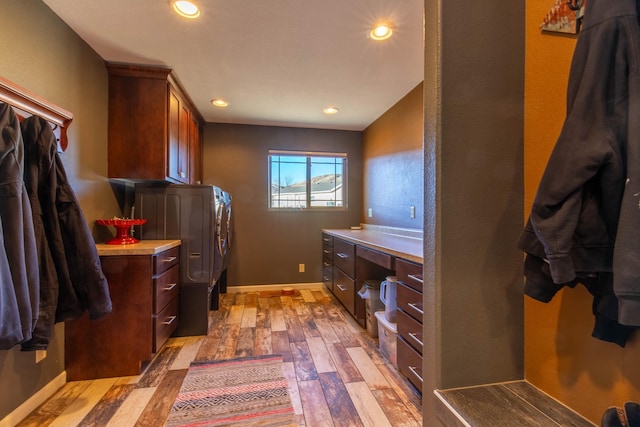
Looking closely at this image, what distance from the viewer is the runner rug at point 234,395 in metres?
1.49

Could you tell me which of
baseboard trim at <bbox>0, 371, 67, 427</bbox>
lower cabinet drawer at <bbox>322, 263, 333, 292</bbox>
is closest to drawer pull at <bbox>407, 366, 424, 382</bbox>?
lower cabinet drawer at <bbox>322, 263, 333, 292</bbox>

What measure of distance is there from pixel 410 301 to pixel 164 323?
5.95ft

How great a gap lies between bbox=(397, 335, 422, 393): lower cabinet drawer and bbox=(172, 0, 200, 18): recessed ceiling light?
240cm

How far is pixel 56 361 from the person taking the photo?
1749 millimetres

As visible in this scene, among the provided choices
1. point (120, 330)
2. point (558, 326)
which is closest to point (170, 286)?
point (120, 330)

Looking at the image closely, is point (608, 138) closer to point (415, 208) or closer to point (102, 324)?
point (415, 208)

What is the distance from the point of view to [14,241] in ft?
3.72

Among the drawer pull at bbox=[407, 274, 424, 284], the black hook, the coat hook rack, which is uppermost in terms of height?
the black hook

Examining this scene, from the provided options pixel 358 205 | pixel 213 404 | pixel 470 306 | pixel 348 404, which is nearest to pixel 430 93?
pixel 470 306

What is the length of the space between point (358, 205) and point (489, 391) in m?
3.49

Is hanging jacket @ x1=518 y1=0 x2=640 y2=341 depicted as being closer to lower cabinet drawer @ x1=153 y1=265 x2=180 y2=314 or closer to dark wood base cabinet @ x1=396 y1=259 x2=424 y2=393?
dark wood base cabinet @ x1=396 y1=259 x2=424 y2=393

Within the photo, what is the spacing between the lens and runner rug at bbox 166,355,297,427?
1489mm

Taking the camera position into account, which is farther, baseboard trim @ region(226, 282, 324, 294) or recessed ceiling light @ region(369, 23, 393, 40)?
baseboard trim @ region(226, 282, 324, 294)

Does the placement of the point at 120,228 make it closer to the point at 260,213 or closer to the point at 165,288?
the point at 165,288
